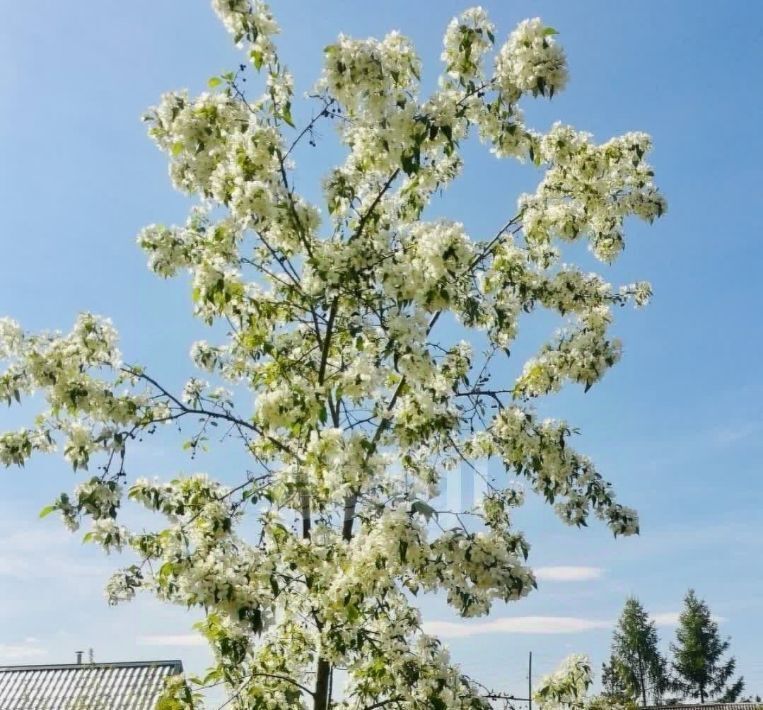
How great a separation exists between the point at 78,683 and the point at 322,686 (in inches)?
691

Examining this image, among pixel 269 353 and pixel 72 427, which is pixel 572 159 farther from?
pixel 72 427

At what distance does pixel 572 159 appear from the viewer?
8.41m

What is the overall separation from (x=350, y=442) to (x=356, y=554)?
790 mm

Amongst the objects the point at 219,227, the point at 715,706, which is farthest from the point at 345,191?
the point at 715,706

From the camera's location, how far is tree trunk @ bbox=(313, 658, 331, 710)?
7.51 meters

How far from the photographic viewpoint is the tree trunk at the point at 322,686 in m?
7.51

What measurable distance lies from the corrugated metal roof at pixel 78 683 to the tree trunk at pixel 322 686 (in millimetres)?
13727

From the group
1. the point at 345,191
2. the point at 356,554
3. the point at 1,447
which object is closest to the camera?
the point at 356,554

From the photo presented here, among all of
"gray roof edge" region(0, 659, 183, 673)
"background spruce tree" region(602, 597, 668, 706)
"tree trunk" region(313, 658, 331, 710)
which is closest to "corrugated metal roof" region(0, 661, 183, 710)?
"gray roof edge" region(0, 659, 183, 673)

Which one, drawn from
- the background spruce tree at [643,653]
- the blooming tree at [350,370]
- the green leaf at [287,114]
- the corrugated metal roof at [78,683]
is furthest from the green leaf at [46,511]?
the background spruce tree at [643,653]

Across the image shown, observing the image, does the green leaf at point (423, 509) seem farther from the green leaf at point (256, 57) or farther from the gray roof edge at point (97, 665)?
the gray roof edge at point (97, 665)

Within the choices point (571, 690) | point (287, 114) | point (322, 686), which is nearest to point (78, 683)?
point (322, 686)

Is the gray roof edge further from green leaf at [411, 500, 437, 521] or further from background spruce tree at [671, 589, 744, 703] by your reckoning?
background spruce tree at [671, 589, 744, 703]

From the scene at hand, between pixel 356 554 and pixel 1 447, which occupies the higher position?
pixel 1 447
